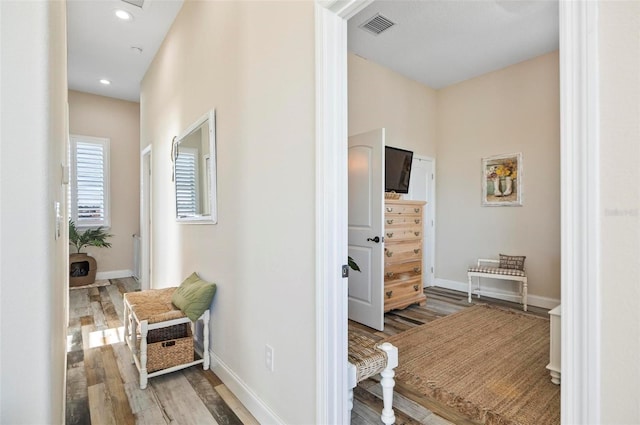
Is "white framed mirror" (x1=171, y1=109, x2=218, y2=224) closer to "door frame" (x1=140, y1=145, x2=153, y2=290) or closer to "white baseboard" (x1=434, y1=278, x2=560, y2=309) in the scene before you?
"door frame" (x1=140, y1=145, x2=153, y2=290)

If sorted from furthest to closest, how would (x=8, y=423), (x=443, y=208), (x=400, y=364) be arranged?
(x=443, y=208), (x=400, y=364), (x=8, y=423)

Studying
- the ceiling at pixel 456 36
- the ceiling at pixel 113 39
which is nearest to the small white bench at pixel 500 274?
the ceiling at pixel 456 36

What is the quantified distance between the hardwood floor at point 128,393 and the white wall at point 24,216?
1.25 metres

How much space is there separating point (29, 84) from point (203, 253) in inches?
80.2

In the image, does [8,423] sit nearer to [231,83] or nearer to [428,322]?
[231,83]

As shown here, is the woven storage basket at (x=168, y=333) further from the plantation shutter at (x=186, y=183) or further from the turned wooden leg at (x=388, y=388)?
the turned wooden leg at (x=388, y=388)

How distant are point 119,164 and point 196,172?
13.2 ft

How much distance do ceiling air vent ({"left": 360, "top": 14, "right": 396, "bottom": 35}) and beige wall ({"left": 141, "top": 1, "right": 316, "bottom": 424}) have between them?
5.20 feet

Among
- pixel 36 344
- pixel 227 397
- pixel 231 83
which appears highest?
pixel 231 83

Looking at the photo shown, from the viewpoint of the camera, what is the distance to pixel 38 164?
0.78 meters

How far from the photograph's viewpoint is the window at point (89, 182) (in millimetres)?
5285

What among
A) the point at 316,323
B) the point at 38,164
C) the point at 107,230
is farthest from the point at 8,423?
the point at 107,230

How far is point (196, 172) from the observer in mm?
2777

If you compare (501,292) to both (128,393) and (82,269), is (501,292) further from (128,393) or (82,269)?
(82,269)
